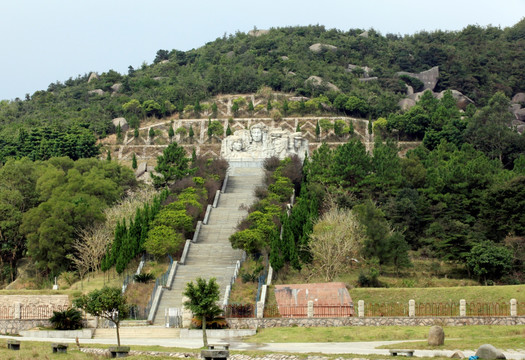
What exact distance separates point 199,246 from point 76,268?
7058 millimetres

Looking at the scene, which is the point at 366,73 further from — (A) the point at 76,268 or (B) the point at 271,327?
(B) the point at 271,327

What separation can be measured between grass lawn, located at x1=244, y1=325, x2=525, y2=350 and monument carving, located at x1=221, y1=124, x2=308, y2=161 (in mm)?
29901

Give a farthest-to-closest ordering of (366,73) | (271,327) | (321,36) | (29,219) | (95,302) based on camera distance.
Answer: (321,36) < (366,73) < (29,219) < (271,327) < (95,302)

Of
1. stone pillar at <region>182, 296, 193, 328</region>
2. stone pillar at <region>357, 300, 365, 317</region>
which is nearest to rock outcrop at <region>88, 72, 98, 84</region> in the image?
stone pillar at <region>182, 296, 193, 328</region>

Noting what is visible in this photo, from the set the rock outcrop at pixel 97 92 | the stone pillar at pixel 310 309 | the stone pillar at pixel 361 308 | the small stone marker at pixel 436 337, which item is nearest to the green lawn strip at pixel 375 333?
the stone pillar at pixel 310 309

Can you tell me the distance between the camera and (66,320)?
34125 millimetres

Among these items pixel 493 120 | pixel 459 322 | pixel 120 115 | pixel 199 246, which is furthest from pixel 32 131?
pixel 459 322

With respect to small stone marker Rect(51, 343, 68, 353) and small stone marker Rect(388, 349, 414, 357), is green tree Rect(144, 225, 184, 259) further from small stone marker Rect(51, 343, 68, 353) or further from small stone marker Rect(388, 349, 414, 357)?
small stone marker Rect(388, 349, 414, 357)

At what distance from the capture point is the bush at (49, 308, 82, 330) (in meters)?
34.0

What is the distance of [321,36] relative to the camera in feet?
382

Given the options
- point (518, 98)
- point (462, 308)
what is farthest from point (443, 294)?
point (518, 98)

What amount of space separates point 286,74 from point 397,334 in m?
67.5

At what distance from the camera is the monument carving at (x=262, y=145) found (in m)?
62.1

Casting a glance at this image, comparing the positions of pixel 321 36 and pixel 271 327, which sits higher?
pixel 321 36
